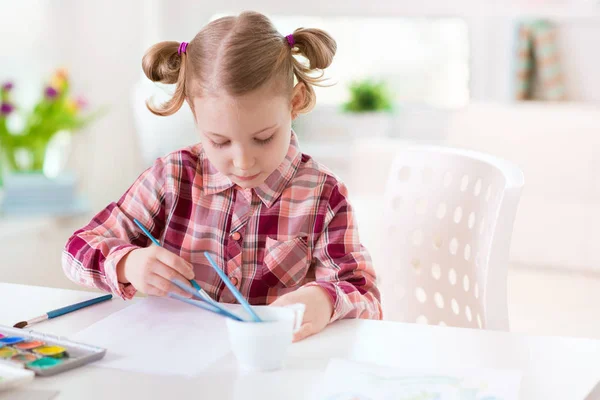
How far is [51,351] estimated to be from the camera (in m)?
0.84

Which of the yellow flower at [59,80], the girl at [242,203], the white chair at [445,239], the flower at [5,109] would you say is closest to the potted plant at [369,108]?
the yellow flower at [59,80]

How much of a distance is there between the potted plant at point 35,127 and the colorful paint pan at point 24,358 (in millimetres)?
2127

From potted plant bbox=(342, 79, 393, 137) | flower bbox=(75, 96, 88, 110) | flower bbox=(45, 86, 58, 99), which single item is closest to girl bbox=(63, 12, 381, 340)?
flower bbox=(45, 86, 58, 99)

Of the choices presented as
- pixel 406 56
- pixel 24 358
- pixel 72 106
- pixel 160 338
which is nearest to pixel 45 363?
pixel 24 358

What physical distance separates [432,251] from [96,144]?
2.41 m

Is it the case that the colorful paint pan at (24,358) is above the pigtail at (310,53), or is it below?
below

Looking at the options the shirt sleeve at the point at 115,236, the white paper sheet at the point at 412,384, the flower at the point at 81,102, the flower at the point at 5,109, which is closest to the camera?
the white paper sheet at the point at 412,384

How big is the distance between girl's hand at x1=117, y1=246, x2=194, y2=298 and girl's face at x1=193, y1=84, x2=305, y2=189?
153 mm

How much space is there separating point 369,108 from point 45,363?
300 cm

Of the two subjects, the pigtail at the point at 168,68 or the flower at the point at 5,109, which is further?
the flower at the point at 5,109

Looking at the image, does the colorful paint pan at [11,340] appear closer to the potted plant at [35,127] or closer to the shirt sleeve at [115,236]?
the shirt sleeve at [115,236]

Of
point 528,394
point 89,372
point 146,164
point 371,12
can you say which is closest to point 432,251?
point 528,394

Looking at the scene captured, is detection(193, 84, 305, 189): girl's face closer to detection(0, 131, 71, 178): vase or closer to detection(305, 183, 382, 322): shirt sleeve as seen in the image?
detection(305, 183, 382, 322): shirt sleeve

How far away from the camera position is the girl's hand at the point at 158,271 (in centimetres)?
98
